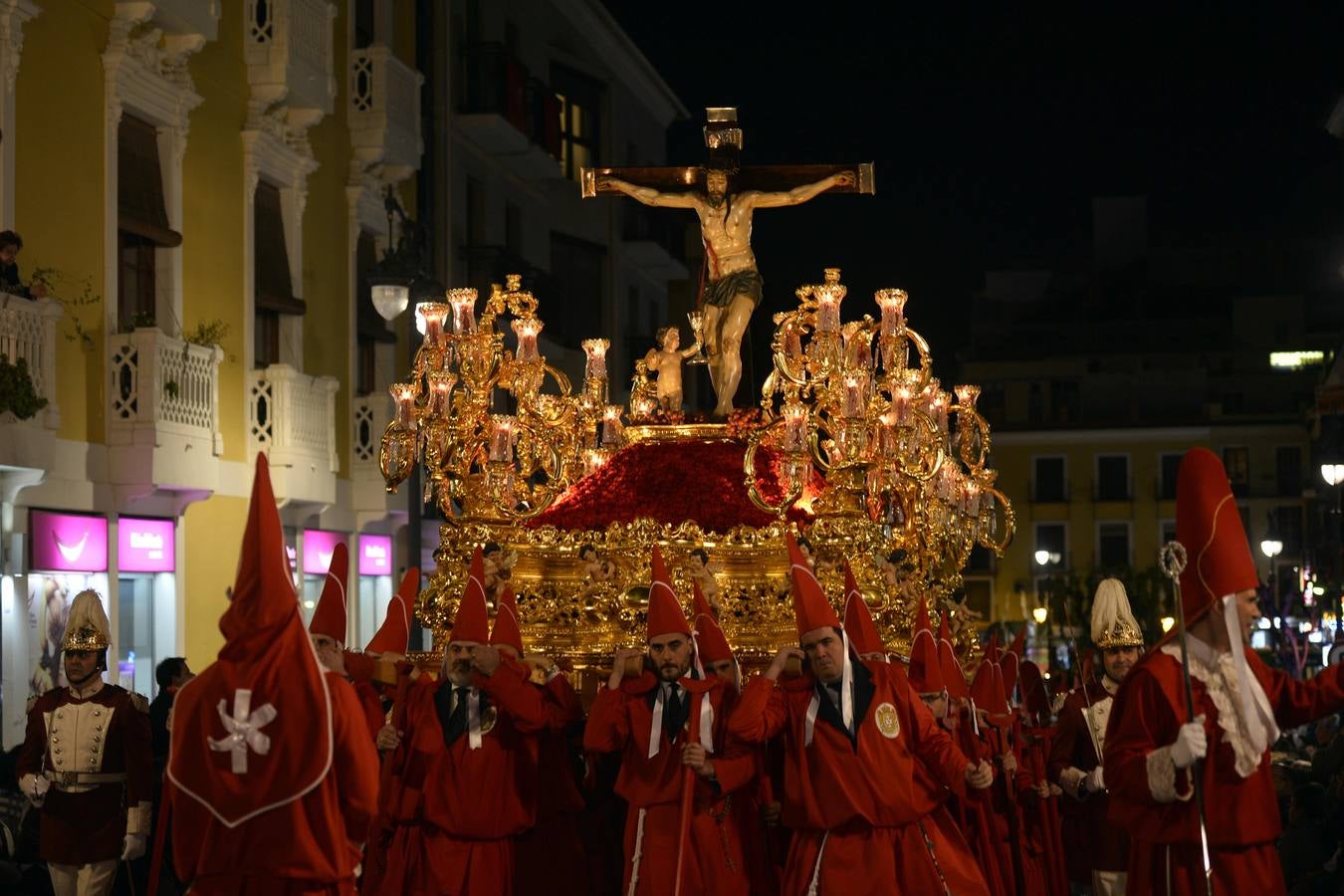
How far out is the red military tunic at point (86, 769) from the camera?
33.1 ft

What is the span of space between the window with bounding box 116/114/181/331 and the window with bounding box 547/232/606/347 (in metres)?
13.6

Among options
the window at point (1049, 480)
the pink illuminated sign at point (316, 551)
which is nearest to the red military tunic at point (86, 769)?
the pink illuminated sign at point (316, 551)

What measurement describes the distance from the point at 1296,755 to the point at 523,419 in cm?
793

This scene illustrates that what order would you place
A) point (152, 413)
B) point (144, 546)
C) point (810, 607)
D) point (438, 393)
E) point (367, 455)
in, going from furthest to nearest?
1. point (367, 455)
2. point (144, 546)
3. point (152, 413)
4. point (438, 393)
5. point (810, 607)

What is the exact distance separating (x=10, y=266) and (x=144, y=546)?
3659mm

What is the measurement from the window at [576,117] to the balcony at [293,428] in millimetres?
12809

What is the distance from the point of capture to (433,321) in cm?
1186

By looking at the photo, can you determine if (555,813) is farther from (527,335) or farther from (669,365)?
(669,365)

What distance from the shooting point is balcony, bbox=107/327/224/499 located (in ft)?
56.2

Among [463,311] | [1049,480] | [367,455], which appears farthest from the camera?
[1049,480]

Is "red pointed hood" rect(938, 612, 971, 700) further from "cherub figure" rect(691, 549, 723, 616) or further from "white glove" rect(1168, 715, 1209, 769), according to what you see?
"white glove" rect(1168, 715, 1209, 769)

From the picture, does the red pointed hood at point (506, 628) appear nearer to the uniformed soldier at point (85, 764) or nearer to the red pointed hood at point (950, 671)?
the uniformed soldier at point (85, 764)

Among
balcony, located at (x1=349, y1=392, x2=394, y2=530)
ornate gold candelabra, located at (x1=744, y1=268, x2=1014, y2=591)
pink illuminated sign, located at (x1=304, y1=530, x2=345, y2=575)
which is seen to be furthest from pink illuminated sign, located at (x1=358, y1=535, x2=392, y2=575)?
ornate gold candelabra, located at (x1=744, y1=268, x2=1014, y2=591)

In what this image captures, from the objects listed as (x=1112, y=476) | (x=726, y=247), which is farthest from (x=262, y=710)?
(x=1112, y=476)
